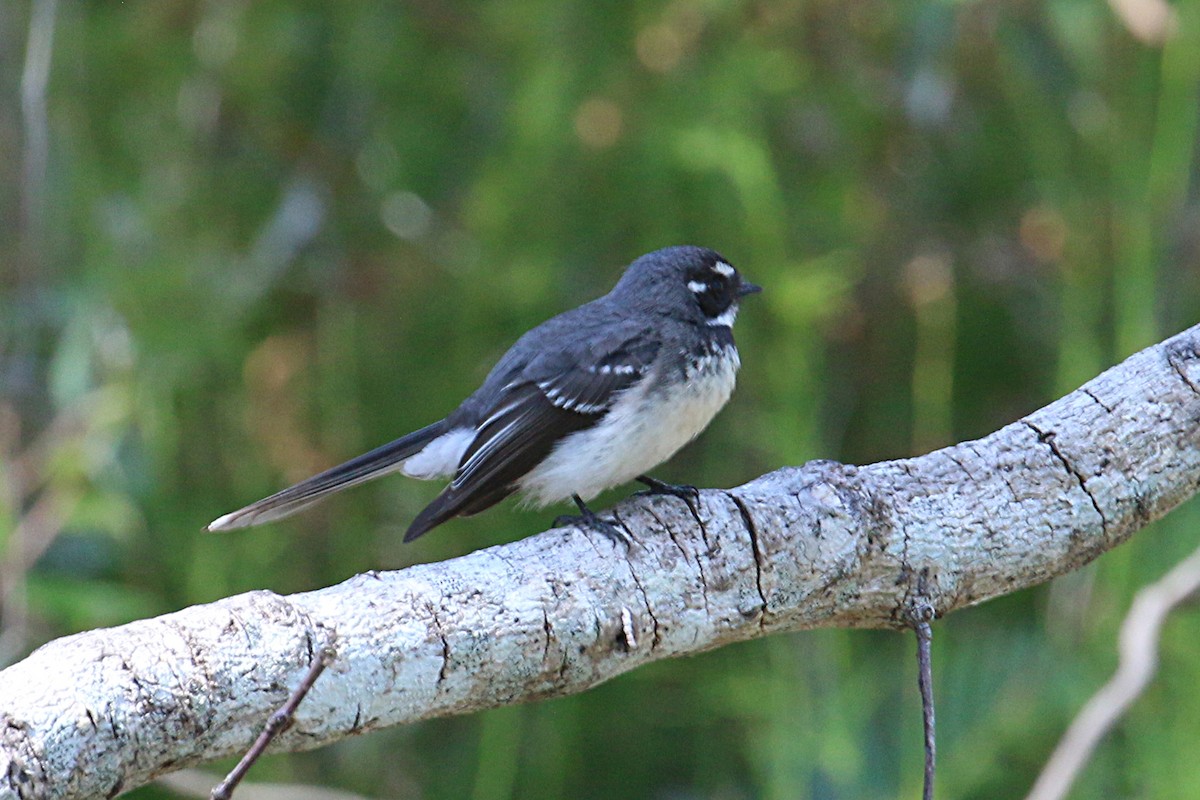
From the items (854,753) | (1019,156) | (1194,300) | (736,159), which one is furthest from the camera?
(1019,156)

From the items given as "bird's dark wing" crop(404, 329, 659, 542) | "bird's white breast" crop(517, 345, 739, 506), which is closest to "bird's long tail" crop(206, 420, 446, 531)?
"bird's dark wing" crop(404, 329, 659, 542)

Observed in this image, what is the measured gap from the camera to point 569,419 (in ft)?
11.8

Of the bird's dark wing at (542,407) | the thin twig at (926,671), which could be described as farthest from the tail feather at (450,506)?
the thin twig at (926,671)

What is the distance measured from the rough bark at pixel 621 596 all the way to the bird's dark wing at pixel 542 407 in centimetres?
76

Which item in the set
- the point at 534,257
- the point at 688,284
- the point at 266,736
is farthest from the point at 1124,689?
the point at 534,257

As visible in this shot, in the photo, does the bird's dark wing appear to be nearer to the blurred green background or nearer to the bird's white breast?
the bird's white breast

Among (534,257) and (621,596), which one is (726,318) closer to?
(534,257)

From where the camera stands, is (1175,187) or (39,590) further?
(1175,187)

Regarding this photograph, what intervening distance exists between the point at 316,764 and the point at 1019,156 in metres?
3.96

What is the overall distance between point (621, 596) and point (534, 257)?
10.8 feet

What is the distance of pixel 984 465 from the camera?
2584 mm

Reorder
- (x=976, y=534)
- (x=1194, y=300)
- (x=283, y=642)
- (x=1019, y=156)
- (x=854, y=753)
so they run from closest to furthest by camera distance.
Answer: (x=283, y=642), (x=976, y=534), (x=854, y=753), (x=1194, y=300), (x=1019, y=156)

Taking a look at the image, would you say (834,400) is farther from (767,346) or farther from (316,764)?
(316,764)

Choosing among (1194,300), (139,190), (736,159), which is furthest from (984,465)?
(139,190)
